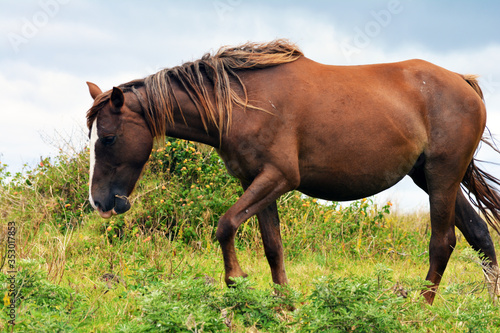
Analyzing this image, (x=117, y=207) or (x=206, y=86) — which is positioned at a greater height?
(x=206, y=86)

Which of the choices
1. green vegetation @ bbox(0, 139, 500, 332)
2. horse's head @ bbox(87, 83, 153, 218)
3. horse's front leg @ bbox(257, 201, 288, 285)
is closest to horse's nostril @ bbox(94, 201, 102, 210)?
horse's head @ bbox(87, 83, 153, 218)

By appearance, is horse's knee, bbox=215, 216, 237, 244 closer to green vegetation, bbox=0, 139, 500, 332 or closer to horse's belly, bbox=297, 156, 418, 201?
green vegetation, bbox=0, 139, 500, 332

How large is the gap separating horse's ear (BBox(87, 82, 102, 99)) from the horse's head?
513mm

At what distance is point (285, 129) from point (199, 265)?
2511 millimetres

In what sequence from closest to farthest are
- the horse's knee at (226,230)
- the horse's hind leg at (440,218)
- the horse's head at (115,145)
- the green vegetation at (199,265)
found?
the green vegetation at (199,265) < the horse's knee at (226,230) < the horse's head at (115,145) < the horse's hind leg at (440,218)

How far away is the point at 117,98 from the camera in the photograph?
4195mm

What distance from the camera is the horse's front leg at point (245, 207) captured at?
3918mm

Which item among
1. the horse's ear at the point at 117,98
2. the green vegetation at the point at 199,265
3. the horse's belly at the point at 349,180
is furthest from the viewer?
the horse's belly at the point at 349,180

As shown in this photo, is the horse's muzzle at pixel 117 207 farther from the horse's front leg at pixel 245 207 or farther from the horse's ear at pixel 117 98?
the horse's front leg at pixel 245 207

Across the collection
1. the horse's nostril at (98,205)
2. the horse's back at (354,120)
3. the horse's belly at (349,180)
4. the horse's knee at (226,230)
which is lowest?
the horse's knee at (226,230)

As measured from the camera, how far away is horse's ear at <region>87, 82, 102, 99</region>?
4.83 m

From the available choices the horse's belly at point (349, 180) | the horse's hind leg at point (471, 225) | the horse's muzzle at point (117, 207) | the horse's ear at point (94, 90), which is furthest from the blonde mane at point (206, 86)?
the horse's hind leg at point (471, 225)

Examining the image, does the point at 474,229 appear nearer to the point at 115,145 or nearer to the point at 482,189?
the point at 482,189

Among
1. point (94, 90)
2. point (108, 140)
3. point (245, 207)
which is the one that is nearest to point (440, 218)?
point (245, 207)
